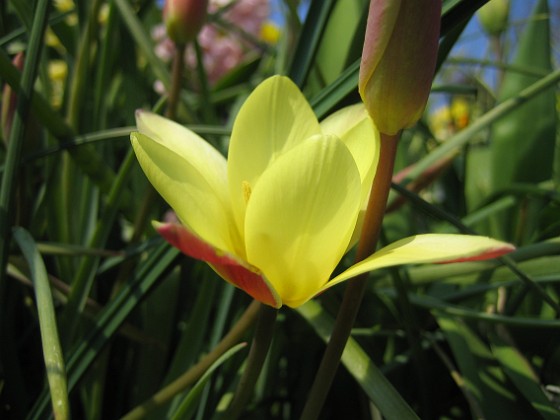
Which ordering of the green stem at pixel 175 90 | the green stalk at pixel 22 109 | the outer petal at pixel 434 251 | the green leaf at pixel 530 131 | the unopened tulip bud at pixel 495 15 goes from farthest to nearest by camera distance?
the unopened tulip bud at pixel 495 15
the green leaf at pixel 530 131
the green stem at pixel 175 90
the green stalk at pixel 22 109
the outer petal at pixel 434 251

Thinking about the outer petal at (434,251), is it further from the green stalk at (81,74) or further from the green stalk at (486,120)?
the green stalk at (81,74)

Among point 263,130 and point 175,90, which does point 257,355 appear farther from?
point 175,90

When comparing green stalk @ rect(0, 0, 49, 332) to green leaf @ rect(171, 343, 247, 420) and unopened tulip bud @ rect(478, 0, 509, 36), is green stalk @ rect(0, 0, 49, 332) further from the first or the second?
unopened tulip bud @ rect(478, 0, 509, 36)

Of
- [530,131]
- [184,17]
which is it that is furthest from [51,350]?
[530,131]

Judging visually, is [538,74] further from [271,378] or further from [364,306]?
[271,378]

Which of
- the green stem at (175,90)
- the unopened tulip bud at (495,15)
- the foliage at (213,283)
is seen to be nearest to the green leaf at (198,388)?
the foliage at (213,283)

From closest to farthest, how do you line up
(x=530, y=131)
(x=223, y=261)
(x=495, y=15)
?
1. (x=223, y=261)
2. (x=530, y=131)
3. (x=495, y=15)
